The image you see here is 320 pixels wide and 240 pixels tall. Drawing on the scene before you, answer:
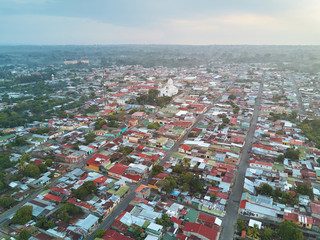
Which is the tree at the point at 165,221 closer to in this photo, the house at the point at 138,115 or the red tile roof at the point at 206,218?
the red tile roof at the point at 206,218

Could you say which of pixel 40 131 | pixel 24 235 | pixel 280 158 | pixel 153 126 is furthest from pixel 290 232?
pixel 40 131

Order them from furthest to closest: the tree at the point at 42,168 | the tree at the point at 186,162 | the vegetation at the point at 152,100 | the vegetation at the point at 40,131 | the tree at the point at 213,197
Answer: the vegetation at the point at 152,100 < the vegetation at the point at 40,131 < the tree at the point at 186,162 < the tree at the point at 42,168 < the tree at the point at 213,197

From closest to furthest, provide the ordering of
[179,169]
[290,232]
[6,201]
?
[290,232] < [6,201] < [179,169]

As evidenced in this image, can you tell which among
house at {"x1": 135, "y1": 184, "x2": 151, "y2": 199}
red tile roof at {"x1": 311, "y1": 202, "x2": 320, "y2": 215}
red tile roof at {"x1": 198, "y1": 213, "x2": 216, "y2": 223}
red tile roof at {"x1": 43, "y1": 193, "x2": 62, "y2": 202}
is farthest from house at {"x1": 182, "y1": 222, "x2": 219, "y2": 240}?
red tile roof at {"x1": 43, "y1": 193, "x2": 62, "y2": 202}

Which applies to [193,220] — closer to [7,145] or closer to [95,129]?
[95,129]

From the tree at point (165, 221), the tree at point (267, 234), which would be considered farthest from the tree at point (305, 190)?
the tree at point (165, 221)

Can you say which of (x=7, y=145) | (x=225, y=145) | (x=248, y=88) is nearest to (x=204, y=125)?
(x=225, y=145)

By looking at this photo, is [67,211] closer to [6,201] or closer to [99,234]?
[99,234]

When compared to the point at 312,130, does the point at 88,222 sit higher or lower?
lower
